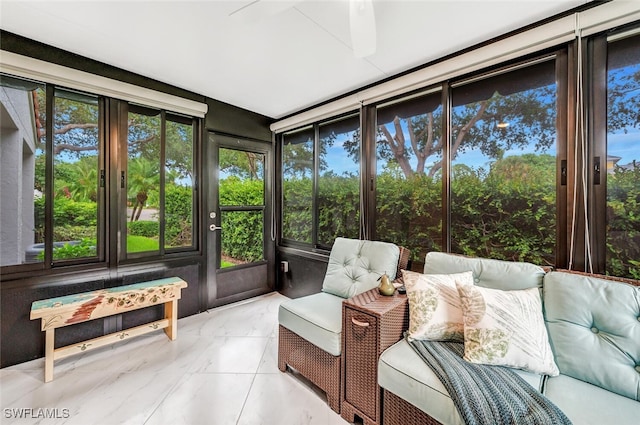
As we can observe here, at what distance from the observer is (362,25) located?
129cm

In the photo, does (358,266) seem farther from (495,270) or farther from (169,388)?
(169,388)

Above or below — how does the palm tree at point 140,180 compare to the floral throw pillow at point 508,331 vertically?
above

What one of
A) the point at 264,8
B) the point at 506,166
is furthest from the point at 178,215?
the point at 506,166

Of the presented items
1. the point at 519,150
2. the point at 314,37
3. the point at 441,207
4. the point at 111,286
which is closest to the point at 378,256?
the point at 441,207

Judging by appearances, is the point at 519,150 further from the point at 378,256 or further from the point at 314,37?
the point at 314,37

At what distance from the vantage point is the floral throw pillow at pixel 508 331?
A: 1.21m

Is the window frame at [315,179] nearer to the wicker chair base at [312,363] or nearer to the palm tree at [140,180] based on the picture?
the wicker chair base at [312,363]

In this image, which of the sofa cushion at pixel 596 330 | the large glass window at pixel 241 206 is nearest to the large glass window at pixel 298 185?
the large glass window at pixel 241 206

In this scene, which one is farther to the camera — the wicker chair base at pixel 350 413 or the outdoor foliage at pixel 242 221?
the outdoor foliage at pixel 242 221

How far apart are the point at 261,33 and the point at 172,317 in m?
2.48

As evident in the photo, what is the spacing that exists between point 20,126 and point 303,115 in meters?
2.47

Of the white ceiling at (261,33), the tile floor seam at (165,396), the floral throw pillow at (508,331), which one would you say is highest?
the white ceiling at (261,33)

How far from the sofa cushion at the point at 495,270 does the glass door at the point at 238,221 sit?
236 centimetres

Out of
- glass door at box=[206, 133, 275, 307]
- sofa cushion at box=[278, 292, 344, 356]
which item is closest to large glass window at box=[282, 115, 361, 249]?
glass door at box=[206, 133, 275, 307]
